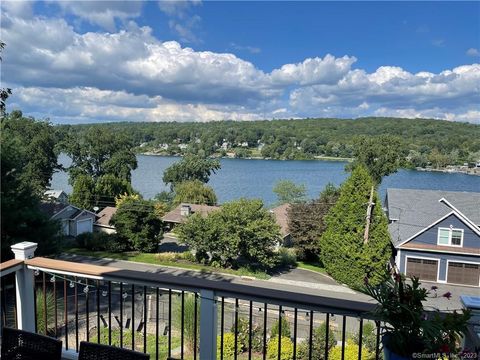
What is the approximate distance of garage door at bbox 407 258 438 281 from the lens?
51.9ft

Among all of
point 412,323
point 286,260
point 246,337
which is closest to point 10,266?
point 412,323

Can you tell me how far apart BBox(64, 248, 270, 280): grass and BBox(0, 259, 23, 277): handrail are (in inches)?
591

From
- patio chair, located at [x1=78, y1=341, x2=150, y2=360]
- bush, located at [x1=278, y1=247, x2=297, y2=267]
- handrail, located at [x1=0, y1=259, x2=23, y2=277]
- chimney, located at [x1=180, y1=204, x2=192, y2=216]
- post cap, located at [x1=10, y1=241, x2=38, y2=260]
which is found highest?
post cap, located at [x1=10, y1=241, x2=38, y2=260]

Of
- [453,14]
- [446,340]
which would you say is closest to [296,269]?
[453,14]

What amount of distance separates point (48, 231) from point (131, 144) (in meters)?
22.6

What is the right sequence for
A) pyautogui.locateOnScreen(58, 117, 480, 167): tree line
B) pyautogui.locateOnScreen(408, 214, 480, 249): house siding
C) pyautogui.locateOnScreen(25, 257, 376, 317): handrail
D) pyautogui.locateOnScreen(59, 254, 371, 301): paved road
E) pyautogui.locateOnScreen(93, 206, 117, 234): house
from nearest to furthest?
1. pyautogui.locateOnScreen(25, 257, 376, 317): handrail
2. pyautogui.locateOnScreen(59, 254, 371, 301): paved road
3. pyautogui.locateOnScreen(408, 214, 480, 249): house siding
4. pyautogui.locateOnScreen(93, 206, 117, 234): house
5. pyautogui.locateOnScreen(58, 117, 480, 167): tree line

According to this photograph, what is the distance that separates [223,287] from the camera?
6.94ft

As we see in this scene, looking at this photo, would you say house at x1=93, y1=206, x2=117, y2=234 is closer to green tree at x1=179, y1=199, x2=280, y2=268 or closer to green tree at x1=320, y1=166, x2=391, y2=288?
green tree at x1=179, y1=199, x2=280, y2=268

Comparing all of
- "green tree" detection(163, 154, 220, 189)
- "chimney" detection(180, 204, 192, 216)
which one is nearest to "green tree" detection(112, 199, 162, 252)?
"chimney" detection(180, 204, 192, 216)

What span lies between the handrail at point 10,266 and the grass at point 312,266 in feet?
54.8

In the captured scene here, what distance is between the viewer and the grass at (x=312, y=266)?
18.4 meters

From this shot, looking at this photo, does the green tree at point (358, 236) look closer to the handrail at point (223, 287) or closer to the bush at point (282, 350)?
the bush at point (282, 350)

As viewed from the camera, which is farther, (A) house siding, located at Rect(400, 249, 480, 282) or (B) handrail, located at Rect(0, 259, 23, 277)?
(A) house siding, located at Rect(400, 249, 480, 282)

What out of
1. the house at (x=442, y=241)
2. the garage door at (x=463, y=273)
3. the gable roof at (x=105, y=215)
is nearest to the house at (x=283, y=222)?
the house at (x=442, y=241)
